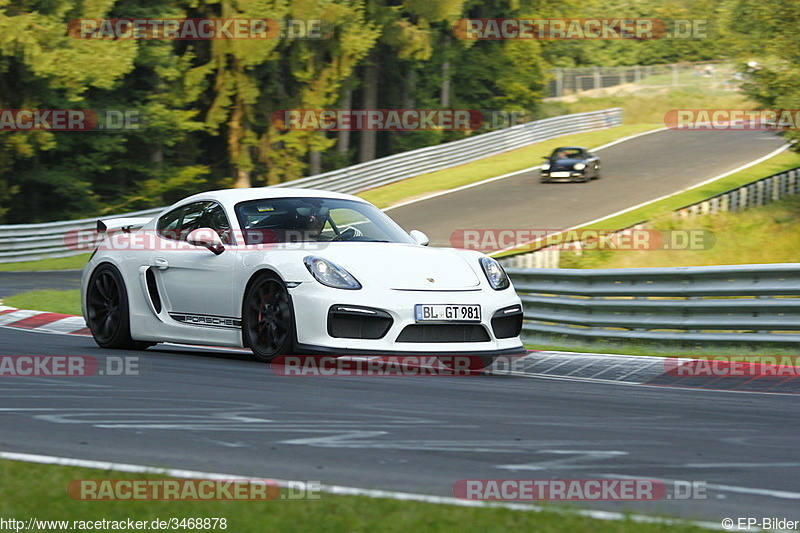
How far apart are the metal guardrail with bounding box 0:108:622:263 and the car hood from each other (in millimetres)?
20583

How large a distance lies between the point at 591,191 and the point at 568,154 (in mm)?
2344

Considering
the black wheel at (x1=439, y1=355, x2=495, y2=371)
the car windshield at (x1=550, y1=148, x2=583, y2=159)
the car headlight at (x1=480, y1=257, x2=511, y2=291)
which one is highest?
the car windshield at (x1=550, y1=148, x2=583, y2=159)

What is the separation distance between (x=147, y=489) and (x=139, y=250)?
6063 millimetres

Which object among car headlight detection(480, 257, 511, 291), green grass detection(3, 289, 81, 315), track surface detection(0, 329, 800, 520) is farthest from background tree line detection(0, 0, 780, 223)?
track surface detection(0, 329, 800, 520)

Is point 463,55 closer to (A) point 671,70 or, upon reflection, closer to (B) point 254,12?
(A) point 671,70

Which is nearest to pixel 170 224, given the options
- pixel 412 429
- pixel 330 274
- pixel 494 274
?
pixel 330 274

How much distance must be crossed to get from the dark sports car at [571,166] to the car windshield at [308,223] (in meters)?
27.3

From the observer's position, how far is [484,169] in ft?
135

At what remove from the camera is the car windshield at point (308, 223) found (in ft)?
31.5

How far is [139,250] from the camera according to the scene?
34.3ft

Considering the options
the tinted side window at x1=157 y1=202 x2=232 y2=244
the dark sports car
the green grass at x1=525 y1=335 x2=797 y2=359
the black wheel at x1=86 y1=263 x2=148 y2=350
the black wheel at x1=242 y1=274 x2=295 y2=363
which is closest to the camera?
the black wheel at x1=242 y1=274 x2=295 y2=363

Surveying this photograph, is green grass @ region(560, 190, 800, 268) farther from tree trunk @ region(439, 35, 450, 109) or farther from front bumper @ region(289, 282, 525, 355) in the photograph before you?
tree trunk @ region(439, 35, 450, 109)

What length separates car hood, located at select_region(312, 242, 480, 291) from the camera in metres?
8.80

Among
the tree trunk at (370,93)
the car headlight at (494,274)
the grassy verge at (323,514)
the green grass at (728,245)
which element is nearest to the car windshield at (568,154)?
the green grass at (728,245)
